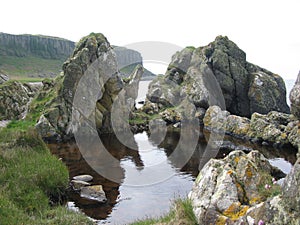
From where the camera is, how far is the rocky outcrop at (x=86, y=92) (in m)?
41.4

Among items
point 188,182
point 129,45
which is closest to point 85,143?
point 129,45

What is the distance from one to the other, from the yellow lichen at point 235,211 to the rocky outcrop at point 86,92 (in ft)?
109

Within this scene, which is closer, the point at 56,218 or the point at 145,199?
the point at 56,218

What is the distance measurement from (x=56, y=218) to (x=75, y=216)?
3.12 feet

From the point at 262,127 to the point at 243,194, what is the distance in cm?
3393

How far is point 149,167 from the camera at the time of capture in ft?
98.6

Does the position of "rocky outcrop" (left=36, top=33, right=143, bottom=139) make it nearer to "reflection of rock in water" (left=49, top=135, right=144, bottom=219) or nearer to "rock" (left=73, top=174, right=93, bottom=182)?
"reflection of rock in water" (left=49, top=135, right=144, bottom=219)

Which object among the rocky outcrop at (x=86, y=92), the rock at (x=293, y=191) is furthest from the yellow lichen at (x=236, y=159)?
the rocky outcrop at (x=86, y=92)

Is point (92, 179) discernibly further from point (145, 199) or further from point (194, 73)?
point (194, 73)

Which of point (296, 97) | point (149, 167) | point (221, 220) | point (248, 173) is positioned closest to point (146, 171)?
point (149, 167)

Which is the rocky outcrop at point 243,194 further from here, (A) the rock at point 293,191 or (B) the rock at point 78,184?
(B) the rock at point 78,184

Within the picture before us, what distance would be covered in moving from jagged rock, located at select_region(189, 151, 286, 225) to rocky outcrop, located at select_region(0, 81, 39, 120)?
34.6m

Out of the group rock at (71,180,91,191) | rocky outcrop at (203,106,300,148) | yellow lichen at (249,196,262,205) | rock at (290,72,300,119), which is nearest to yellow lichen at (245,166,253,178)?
yellow lichen at (249,196,262,205)

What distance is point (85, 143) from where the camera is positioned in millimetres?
40062
